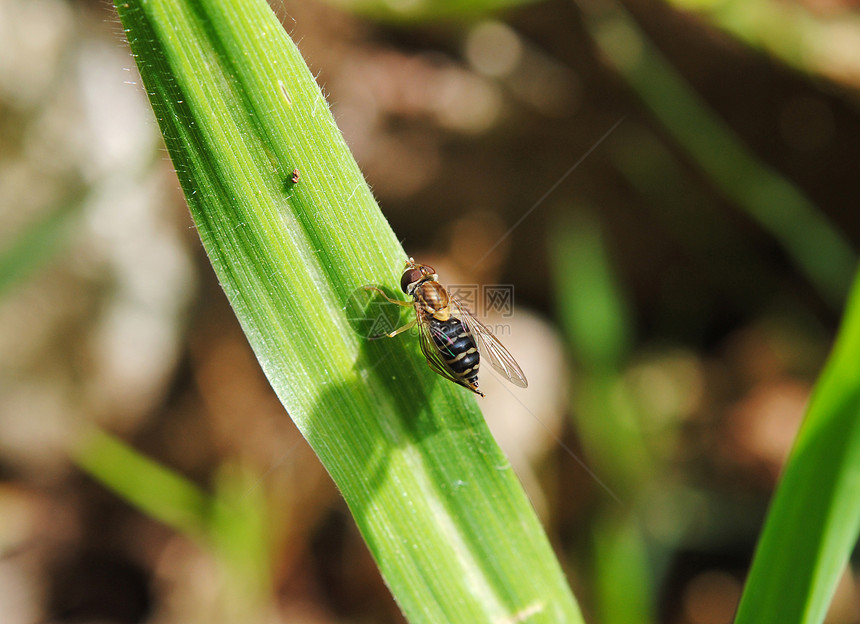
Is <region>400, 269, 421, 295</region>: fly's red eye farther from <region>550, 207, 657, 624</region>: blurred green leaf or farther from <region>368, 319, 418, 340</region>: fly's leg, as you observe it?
<region>550, 207, 657, 624</region>: blurred green leaf

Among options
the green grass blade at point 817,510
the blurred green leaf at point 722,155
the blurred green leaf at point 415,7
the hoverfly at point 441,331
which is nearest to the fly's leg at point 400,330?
the hoverfly at point 441,331

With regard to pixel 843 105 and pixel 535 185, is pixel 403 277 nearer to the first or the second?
pixel 535 185

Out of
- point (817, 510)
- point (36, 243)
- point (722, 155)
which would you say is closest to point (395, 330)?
point (817, 510)

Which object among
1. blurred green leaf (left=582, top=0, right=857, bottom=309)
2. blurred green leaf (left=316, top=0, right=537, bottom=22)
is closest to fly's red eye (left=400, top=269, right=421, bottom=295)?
blurred green leaf (left=316, top=0, right=537, bottom=22)

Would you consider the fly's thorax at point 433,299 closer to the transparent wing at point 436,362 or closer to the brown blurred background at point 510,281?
the transparent wing at point 436,362

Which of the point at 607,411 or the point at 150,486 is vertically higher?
the point at 607,411

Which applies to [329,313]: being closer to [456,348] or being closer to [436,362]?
[436,362]

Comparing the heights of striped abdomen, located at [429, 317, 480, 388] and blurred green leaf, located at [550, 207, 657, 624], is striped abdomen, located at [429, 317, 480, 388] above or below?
below
